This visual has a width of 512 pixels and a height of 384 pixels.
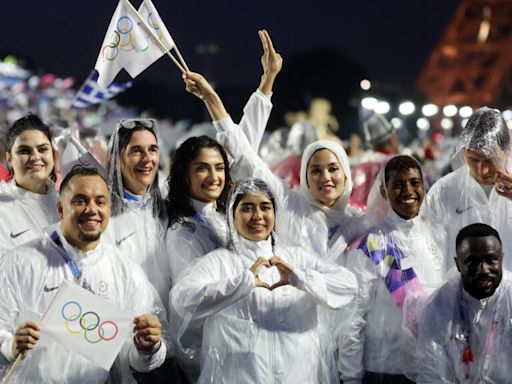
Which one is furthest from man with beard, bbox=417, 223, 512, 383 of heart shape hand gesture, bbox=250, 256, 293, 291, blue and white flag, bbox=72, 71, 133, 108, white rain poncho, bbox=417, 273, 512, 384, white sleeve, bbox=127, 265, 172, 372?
blue and white flag, bbox=72, 71, 133, 108

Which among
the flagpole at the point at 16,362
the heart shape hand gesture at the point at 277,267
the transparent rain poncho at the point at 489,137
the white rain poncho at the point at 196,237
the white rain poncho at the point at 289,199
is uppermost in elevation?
the transparent rain poncho at the point at 489,137

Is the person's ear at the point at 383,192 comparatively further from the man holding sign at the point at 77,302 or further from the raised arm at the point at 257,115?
the man holding sign at the point at 77,302

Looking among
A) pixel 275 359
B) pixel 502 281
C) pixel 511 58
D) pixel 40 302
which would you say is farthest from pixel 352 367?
pixel 511 58

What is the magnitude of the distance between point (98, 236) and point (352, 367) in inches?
63.2

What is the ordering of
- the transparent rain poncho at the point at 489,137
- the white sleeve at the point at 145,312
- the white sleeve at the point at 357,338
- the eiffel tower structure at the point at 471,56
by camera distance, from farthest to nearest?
the eiffel tower structure at the point at 471,56 → the transparent rain poncho at the point at 489,137 → the white sleeve at the point at 357,338 → the white sleeve at the point at 145,312

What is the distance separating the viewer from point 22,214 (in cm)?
509

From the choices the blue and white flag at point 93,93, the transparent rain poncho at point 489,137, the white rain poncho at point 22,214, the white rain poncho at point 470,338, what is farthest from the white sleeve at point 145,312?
the blue and white flag at point 93,93

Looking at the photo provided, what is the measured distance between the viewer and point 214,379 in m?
4.43

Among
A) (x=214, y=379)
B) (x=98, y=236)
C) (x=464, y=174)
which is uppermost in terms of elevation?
(x=464, y=174)

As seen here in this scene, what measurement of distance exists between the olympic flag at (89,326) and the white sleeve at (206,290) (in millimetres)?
359

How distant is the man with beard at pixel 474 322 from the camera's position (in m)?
4.32

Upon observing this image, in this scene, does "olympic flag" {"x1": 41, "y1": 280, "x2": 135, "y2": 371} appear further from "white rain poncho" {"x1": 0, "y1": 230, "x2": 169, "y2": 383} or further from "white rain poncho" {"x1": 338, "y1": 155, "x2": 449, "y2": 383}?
"white rain poncho" {"x1": 338, "y1": 155, "x2": 449, "y2": 383}

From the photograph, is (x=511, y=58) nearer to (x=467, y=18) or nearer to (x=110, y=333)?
(x=467, y=18)

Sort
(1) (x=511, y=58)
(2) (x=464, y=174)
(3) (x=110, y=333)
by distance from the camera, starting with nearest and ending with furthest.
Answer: (3) (x=110, y=333)
(2) (x=464, y=174)
(1) (x=511, y=58)
